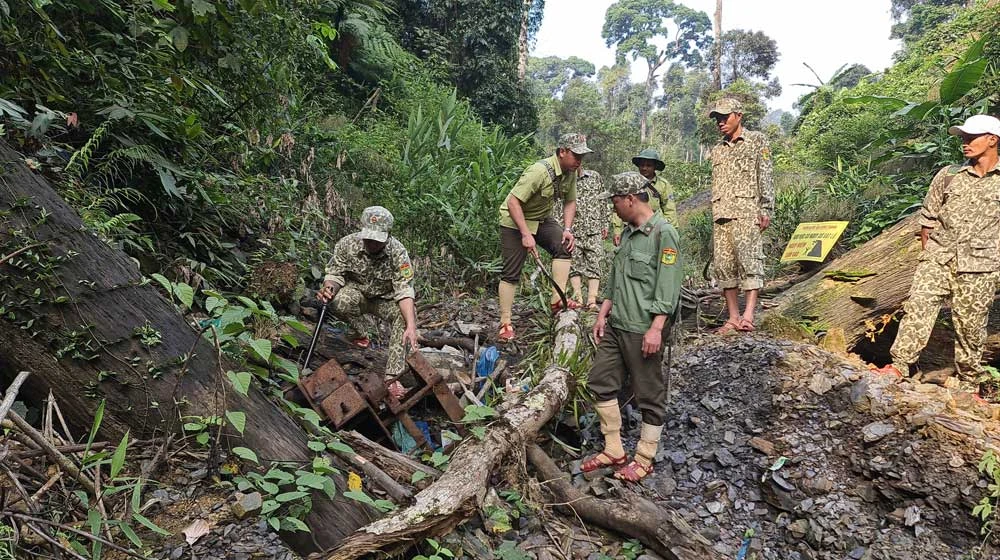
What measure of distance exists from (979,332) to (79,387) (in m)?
4.94

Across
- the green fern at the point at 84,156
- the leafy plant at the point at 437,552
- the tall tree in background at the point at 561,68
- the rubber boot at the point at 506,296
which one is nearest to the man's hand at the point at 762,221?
the rubber boot at the point at 506,296

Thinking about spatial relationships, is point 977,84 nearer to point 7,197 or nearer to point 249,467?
point 249,467

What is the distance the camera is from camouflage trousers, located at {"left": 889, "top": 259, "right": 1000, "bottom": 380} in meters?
3.55

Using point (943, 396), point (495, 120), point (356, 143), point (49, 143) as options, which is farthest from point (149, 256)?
point (495, 120)

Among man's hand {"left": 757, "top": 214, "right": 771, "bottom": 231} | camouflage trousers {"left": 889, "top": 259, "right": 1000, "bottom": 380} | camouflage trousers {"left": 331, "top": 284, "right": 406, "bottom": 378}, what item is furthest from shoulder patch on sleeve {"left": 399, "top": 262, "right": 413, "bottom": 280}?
camouflage trousers {"left": 889, "top": 259, "right": 1000, "bottom": 380}

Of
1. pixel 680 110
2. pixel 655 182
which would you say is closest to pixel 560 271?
pixel 655 182

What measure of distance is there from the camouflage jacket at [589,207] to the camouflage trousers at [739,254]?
1344mm

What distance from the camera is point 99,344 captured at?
1972mm

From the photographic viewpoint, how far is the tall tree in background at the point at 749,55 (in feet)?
95.1

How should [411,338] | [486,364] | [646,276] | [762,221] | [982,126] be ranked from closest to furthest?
[646,276], [982,126], [411,338], [486,364], [762,221]

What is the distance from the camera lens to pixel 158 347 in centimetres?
206

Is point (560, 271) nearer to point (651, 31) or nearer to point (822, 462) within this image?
point (822, 462)

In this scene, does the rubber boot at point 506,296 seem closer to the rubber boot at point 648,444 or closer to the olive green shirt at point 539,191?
the olive green shirt at point 539,191

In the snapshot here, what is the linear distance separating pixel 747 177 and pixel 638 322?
93.2 inches
